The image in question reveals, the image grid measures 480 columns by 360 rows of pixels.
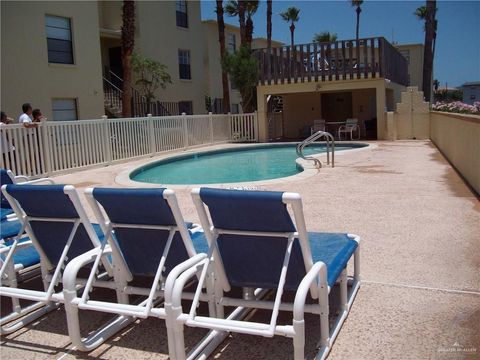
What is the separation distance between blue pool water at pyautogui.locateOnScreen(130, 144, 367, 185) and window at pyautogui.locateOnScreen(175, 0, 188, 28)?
10.6 meters

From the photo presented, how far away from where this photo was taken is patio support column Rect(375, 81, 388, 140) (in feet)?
65.7

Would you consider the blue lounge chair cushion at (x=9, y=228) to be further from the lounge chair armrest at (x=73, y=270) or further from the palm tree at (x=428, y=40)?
the palm tree at (x=428, y=40)

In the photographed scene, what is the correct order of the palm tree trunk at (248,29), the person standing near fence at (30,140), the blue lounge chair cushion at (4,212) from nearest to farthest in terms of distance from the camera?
the blue lounge chair cushion at (4,212)
the person standing near fence at (30,140)
the palm tree trunk at (248,29)

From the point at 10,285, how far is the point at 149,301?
1.40 m

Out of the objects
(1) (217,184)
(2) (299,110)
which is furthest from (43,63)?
(2) (299,110)

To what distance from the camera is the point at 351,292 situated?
12.6ft

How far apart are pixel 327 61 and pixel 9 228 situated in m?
17.4

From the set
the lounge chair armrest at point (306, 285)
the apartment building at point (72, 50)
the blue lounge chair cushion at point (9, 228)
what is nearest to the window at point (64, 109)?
the apartment building at point (72, 50)

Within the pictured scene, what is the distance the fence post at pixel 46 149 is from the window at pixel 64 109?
24.3 feet

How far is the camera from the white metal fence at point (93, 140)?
37.8ft

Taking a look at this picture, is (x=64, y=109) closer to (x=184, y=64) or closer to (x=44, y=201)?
(x=184, y=64)

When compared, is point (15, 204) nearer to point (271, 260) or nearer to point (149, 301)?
point (149, 301)

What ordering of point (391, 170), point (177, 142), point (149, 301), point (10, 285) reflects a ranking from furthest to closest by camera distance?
1. point (177, 142)
2. point (391, 170)
3. point (10, 285)
4. point (149, 301)

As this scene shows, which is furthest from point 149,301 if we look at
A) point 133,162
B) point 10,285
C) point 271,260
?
point 133,162
